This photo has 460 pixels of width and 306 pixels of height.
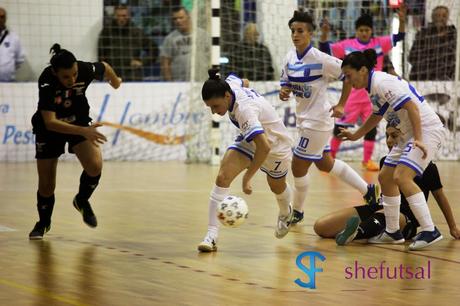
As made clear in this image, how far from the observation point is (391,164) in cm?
772

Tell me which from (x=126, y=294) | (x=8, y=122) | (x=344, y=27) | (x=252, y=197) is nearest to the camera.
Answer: (x=126, y=294)

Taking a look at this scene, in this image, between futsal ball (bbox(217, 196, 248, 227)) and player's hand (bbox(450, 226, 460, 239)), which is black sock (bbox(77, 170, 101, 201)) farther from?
player's hand (bbox(450, 226, 460, 239))

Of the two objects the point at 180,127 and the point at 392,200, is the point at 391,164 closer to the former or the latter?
the point at 392,200

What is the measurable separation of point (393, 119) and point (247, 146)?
1.16 m

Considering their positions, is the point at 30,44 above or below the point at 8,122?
above

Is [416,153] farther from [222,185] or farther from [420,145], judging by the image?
[222,185]

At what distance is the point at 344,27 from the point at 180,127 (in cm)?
317

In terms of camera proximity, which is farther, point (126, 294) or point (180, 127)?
point (180, 127)

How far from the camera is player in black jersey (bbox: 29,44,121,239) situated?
764 centimetres

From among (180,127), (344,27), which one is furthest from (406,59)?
(180,127)

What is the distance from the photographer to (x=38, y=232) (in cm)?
810

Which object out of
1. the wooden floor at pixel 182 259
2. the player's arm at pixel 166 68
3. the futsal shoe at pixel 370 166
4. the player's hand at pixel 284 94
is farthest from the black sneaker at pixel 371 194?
the player's arm at pixel 166 68

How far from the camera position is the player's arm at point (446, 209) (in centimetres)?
802

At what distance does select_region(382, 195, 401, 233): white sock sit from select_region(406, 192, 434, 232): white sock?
0.38 ft
